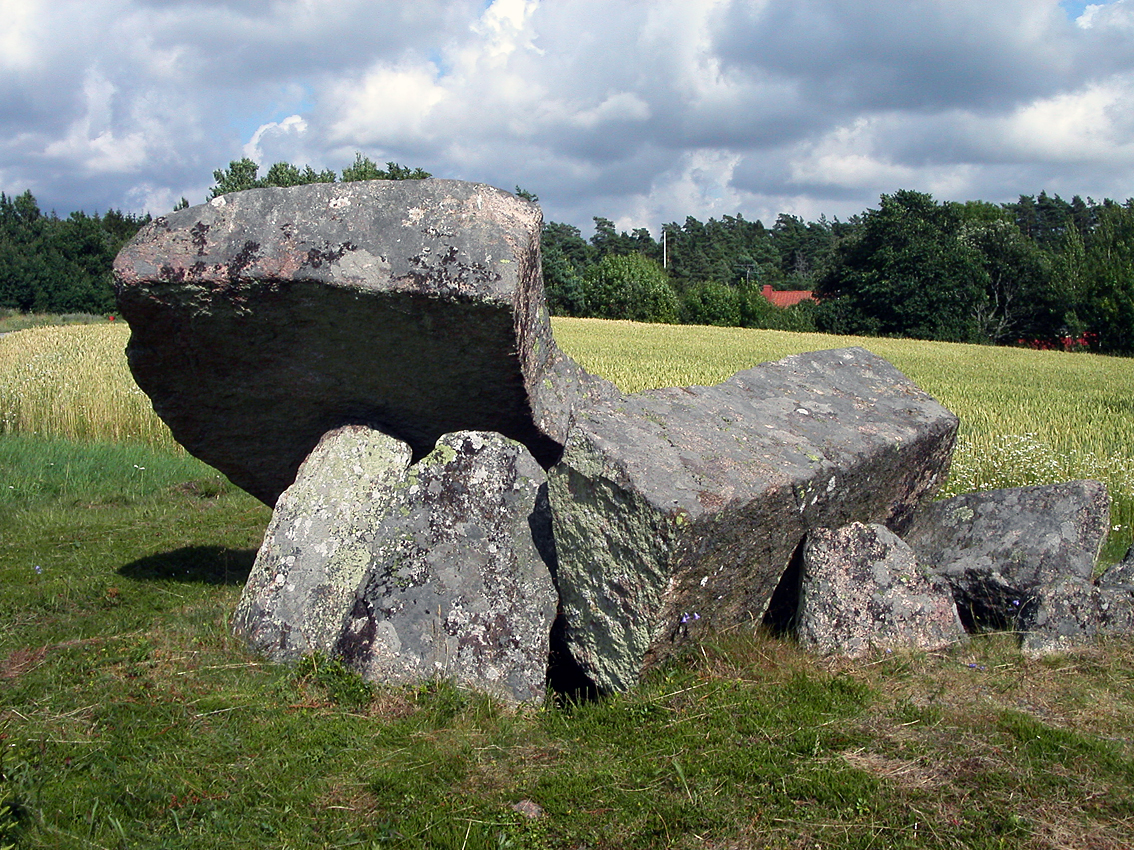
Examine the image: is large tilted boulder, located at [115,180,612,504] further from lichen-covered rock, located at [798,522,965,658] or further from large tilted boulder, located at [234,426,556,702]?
lichen-covered rock, located at [798,522,965,658]

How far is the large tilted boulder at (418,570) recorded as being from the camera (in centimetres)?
481

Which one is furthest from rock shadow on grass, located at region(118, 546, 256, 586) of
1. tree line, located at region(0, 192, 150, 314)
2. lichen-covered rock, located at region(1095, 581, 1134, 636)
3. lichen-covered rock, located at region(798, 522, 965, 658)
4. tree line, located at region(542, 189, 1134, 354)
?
tree line, located at region(0, 192, 150, 314)

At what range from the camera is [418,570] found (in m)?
5.08

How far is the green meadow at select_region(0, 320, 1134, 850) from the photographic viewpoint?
3.39 meters

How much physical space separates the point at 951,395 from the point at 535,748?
57.8 feet

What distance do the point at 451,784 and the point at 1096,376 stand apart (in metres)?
29.6

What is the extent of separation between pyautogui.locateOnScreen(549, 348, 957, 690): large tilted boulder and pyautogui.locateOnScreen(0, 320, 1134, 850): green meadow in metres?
0.31

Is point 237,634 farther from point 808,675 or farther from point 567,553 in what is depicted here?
point 808,675

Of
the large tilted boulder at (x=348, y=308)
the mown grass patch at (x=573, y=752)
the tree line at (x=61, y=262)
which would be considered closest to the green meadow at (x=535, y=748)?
the mown grass patch at (x=573, y=752)

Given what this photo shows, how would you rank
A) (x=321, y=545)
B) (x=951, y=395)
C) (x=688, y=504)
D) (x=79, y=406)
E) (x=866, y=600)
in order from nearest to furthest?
(x=688, y=504) < (x=866, y=600) < (x=321, y=545) < (x=79, y=406) < (x=951, y=395)

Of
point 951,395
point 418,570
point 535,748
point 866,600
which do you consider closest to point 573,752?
point 535,748

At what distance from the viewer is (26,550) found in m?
7.43

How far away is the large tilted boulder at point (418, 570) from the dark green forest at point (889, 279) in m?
36.2

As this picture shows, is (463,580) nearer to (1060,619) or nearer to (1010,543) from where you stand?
(1060,619)
